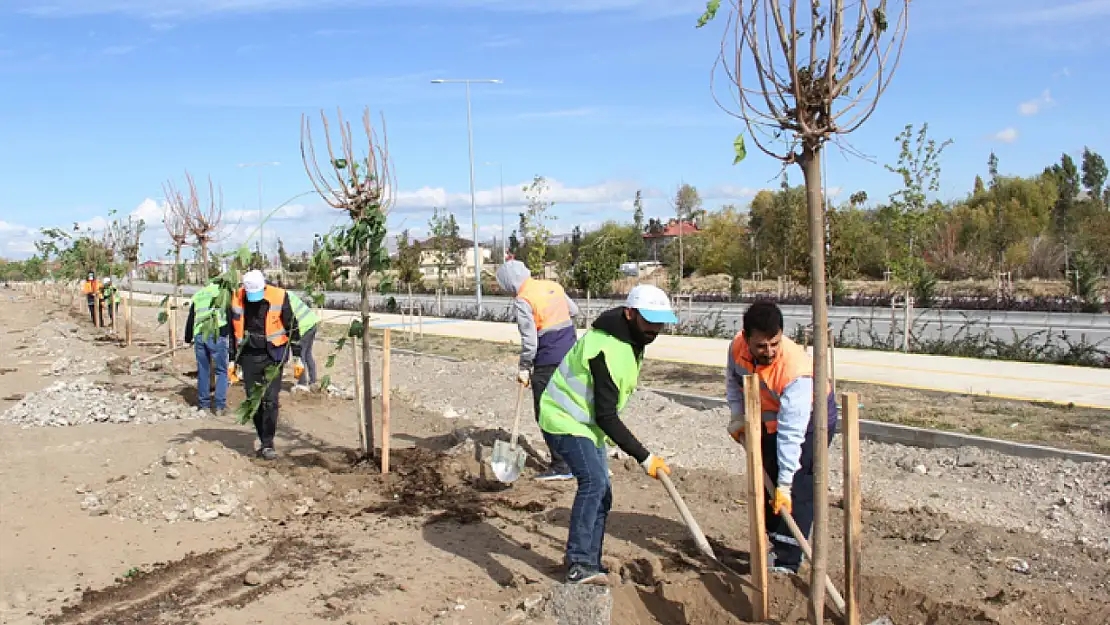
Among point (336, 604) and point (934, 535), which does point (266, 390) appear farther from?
point (934, 535)

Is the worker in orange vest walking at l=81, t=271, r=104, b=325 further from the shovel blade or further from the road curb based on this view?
the road curb

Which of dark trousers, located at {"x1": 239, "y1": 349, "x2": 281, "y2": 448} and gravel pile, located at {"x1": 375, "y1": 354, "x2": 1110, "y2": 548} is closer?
gravel pile, located at {"x1": 375, "y1": 354, "x2": 1110, "y2": 548}

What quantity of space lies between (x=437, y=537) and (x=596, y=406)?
179 cm

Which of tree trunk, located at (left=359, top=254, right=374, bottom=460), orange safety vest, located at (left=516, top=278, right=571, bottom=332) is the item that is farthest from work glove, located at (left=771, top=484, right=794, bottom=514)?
tree trunk, located at (left=359, top=254, right=374, bottom=460)

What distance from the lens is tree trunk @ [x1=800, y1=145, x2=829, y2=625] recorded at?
3150mm

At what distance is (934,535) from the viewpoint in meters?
5.18

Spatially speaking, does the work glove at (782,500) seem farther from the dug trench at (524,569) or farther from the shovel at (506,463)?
the shovel at (506,463)

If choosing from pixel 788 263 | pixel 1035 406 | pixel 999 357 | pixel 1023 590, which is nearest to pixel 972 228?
pixel 788 263

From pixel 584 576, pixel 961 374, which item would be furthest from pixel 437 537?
pixel 961 374

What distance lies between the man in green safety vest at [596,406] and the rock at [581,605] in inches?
3.7

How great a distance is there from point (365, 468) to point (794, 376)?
3.91 meters

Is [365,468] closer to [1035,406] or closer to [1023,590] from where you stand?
[1023,590]

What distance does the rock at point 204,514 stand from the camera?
590cm

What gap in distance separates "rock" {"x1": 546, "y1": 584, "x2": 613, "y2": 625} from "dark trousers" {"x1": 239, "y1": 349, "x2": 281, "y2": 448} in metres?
3.63
